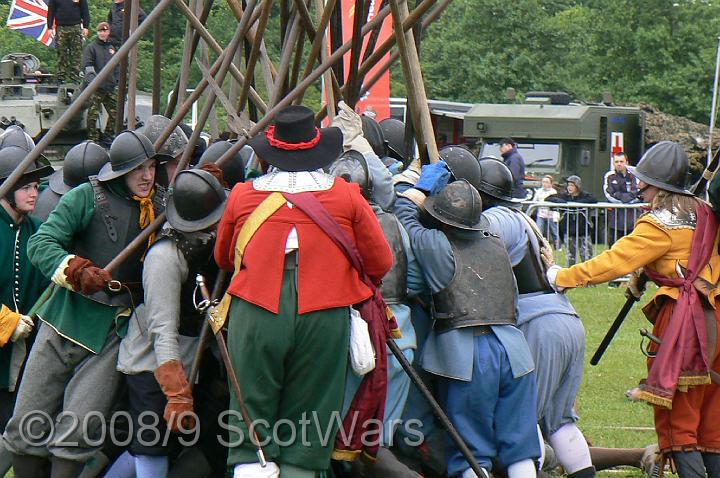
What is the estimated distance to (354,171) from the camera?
6.07m

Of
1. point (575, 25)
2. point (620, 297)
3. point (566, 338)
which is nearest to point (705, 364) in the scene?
point (566, 338)

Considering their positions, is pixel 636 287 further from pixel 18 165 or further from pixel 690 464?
pixel 18 165

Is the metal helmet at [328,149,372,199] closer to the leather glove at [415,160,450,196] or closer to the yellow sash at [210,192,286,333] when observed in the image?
the leather glove at [415,160,450,196]

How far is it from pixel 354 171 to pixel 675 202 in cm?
183

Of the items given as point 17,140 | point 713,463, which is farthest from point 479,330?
point 17,140

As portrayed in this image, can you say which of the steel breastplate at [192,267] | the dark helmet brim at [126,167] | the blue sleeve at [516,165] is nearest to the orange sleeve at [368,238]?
the steel breastplate at [192,267]

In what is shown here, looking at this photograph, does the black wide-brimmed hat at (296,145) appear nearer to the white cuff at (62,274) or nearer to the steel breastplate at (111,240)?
the steel breastplate at (111,240)

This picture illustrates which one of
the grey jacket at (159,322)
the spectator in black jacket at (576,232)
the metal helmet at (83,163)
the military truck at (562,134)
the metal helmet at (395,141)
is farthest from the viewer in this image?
the military truck at (562,134)

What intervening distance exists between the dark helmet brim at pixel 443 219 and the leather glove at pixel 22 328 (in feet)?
6.94

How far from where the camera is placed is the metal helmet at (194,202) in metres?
5.75

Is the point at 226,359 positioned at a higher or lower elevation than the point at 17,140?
lower

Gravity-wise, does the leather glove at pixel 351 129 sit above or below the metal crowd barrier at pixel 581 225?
above

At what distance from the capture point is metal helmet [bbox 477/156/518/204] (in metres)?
6.80

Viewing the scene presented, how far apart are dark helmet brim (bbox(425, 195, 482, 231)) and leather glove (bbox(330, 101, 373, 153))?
0.42 meters
